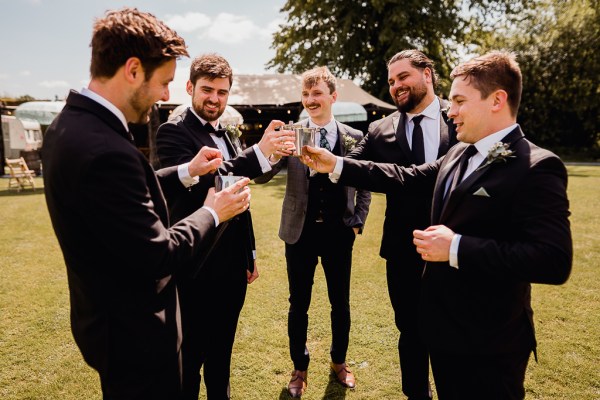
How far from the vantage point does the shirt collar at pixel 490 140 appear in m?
2.17

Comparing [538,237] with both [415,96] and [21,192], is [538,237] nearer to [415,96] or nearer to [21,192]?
[415,96]

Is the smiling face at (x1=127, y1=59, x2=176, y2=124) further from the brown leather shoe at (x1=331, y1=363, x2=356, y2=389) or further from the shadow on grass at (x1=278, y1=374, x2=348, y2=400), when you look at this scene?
the brown leather shoe at (x1=331, y1=363, x2=356, y2=389)

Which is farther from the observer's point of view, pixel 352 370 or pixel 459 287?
pixel 352 370

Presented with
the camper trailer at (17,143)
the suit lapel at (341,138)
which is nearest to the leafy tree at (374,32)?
the camper trailer at (17,143)

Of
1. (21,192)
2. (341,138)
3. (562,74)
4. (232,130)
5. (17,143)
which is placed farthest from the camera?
(562,74)

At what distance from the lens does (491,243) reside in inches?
77.5

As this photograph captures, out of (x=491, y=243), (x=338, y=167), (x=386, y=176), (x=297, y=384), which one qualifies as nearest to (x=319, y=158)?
(x=338, y=167)

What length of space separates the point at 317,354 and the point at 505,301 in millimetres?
2793

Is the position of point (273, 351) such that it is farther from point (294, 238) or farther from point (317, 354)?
point (294, 238)

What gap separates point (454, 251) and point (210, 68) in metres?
2.25

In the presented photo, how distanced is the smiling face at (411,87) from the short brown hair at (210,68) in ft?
4.89

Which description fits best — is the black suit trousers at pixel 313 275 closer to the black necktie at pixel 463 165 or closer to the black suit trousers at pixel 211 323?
the black suit trousers at pixel 211 323

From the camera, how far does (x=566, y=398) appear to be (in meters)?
3.56

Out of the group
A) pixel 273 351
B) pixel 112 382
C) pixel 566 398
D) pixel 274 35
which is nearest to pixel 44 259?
pixel 273 351
